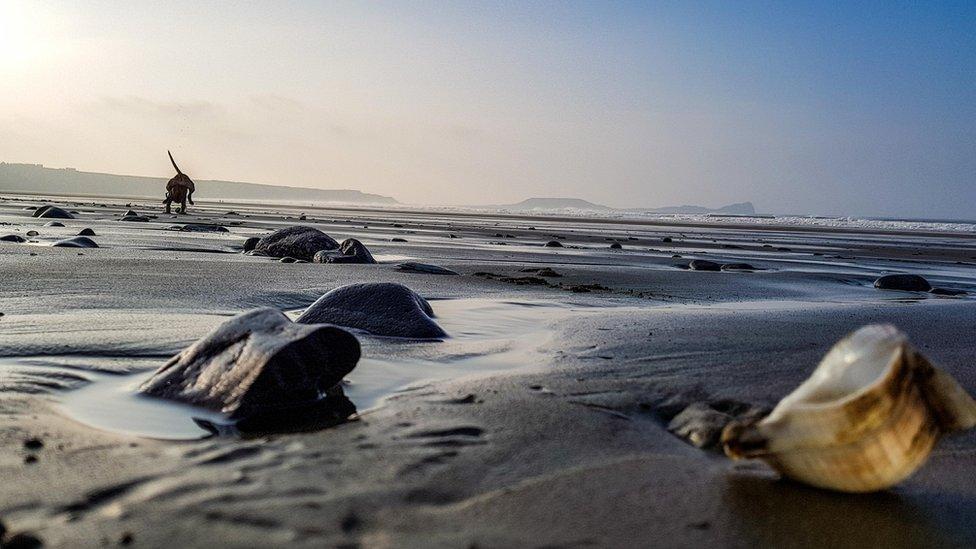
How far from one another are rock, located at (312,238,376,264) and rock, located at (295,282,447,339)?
14.9ft

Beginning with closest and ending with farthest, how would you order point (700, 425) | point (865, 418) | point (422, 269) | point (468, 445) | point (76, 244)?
point (865, 418) < point (468, 445) < point (700, 425) < point (422, 269) < point (76, 244)

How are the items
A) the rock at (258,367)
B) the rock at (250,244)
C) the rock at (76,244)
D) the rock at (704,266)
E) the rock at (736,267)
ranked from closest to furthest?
the rock at (258,367)
the rock at (76,244)
the rock at (704,266)
the rock at (736,267)
the rock at (250,244)

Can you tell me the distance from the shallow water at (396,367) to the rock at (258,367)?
8 centimetres

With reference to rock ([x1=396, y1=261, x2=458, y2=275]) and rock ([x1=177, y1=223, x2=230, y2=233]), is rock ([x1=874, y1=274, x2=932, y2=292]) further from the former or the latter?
rock ([x1=177, y1=223, x2=230, y2=233])

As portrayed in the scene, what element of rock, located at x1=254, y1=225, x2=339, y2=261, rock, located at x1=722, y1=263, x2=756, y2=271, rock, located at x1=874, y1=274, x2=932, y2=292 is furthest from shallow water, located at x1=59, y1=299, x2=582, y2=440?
rock, located at x1=722, y1=263, x2=756, y2=271

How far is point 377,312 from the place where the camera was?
14.6ft

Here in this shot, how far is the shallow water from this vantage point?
2.53m

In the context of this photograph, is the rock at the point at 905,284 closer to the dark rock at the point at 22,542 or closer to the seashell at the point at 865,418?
the seashell at the point at 865,418

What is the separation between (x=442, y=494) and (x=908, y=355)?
110 centimetres

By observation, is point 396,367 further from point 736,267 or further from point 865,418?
point 736,267

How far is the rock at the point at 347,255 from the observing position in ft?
29.8

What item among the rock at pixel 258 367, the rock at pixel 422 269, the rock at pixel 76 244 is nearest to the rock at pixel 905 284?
the rock at pixel 422 269

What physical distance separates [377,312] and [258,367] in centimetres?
174

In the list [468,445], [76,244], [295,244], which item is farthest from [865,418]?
[76,244]
